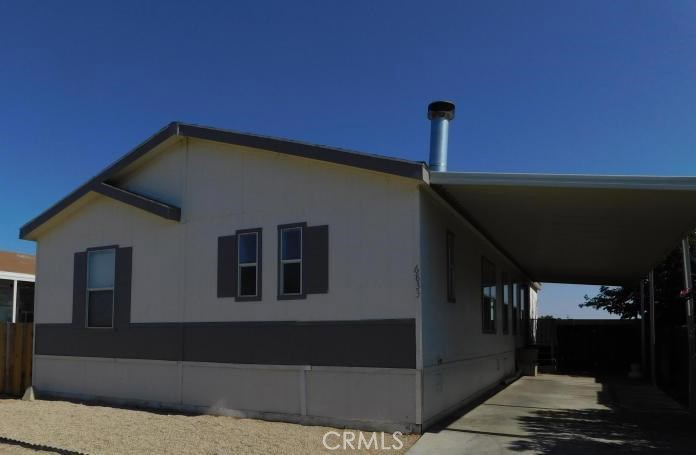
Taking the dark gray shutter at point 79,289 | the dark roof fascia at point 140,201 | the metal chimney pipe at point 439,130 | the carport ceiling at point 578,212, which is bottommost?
the dark gray shutter at point 79,289

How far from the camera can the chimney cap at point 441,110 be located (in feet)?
38.2

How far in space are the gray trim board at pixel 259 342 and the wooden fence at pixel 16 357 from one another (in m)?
1.27

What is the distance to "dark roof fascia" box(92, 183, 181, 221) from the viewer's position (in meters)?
10.8

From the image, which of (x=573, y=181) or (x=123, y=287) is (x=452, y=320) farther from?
(x=123, y=287)

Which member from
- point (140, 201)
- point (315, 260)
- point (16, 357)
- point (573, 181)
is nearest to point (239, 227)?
point (315, 260)

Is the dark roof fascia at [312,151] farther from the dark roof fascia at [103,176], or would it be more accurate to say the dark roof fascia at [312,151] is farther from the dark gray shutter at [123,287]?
the dark gray shutter at [123,287]

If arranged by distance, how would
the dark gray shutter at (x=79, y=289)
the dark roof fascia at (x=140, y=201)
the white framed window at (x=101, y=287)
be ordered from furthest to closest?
the dark gray shutter at (x=79, y=289) < the white framed window at (x=101, y=287) < the dark roof fascia at (x=140, y=201)

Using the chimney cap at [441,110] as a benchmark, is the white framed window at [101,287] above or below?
below

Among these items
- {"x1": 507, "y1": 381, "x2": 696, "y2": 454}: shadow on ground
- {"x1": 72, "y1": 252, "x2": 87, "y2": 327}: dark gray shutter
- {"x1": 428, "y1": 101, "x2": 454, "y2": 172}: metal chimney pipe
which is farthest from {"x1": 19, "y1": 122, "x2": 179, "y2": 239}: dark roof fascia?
{"x1": 507, "y1": 381, "x2": 696, "y2": 454}: shadow on ground

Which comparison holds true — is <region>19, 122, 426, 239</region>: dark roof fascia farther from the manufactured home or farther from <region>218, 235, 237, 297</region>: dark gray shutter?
<region>218, 235, 237, 297</region>: dark gray shutter

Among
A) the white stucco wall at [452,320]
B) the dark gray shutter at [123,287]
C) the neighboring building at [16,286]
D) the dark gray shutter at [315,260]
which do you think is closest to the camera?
the white stucco wall at [452,320]

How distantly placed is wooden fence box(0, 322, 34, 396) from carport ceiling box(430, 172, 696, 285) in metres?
9.84

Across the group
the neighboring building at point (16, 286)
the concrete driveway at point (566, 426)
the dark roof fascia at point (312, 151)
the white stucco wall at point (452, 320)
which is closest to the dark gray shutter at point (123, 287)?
the dark roof fascia at point (312, 151)

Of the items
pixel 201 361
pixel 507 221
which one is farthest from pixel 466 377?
pixel 201 361
